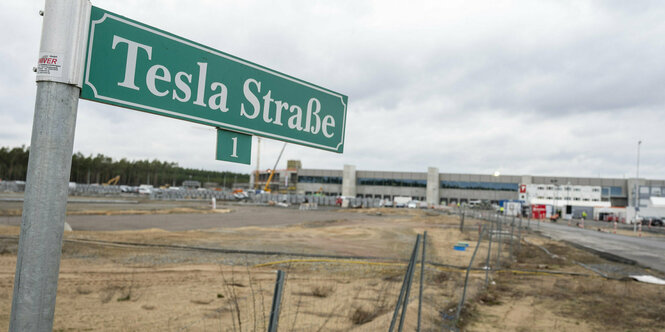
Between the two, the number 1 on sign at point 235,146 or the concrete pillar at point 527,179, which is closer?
the number 1 on sign at point 235,146

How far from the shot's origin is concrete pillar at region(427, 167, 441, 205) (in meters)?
93.5

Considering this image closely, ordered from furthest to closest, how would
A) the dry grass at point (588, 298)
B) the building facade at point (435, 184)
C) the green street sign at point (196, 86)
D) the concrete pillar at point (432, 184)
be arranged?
the concrete pillar at point (432, 184) < the building facade at point (435, 184) < the dry grass at point (588, 298) < the green street sign at point (196, 86)

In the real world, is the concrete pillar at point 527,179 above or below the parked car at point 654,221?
above

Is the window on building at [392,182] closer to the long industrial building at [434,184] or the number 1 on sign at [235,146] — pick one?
the long industrial building at [434,184]

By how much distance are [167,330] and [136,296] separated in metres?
2.39

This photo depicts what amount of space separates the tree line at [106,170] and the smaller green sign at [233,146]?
431 feet

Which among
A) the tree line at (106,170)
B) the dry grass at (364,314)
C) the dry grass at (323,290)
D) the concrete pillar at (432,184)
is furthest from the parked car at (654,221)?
the tree line at (106,170)

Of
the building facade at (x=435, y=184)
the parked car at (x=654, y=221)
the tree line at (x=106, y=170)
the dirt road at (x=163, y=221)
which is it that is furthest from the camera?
the tree line at (x=106, y=170)

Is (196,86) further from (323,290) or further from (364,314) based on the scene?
(323,290)

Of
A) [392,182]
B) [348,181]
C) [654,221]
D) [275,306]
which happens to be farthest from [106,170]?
[275,306]

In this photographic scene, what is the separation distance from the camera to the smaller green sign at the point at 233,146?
6.44 feet

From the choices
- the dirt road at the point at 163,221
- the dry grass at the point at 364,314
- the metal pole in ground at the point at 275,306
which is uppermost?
the metal pole in ground at the point at 275,306

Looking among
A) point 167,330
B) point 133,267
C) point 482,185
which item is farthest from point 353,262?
point 482,185

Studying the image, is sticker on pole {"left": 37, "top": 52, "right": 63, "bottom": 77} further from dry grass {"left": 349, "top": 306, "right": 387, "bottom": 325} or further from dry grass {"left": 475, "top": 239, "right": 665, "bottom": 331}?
dry grass {"left": 475, "top": 239, "right": 665, "bottom": 331}
